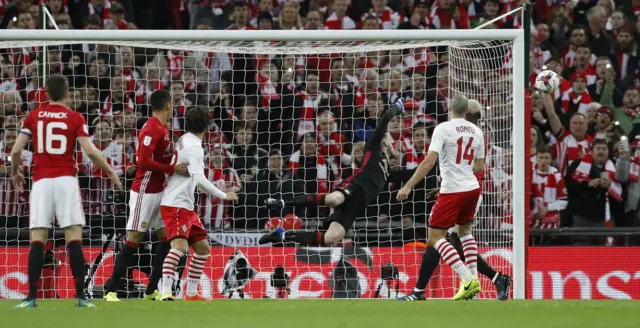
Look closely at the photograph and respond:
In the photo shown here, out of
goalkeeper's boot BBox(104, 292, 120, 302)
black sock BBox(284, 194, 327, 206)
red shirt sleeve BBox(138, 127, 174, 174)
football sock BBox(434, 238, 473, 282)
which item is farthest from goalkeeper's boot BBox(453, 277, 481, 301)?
goalkeeper's boot BBox(104, 292, 120, 302)

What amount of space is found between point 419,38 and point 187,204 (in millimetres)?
Result: 3188

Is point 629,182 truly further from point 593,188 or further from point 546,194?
point 546,194

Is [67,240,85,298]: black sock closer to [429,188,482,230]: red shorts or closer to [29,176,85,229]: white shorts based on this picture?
[29,176,85,229]: white shorts

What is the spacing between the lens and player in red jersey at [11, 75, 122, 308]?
897 cm

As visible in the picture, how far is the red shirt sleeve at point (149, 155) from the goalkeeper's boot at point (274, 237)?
2.04m

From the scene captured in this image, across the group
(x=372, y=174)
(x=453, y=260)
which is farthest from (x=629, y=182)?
(x=453, y=260)

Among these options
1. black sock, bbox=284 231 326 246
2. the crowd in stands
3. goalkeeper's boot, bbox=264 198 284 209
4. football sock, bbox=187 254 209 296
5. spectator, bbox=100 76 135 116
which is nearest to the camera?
football sock, bbox=187 254 209 296

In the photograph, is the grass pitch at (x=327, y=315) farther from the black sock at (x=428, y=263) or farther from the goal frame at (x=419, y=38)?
the goal frame at (x=419, y=38)

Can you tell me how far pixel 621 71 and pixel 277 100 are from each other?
5.65 meters

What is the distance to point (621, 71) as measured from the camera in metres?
16.4

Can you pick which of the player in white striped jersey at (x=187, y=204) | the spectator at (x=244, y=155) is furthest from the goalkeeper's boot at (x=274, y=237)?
the player in white striped jersey at (x=187, y=204)

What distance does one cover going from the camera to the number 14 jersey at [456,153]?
33.2ft

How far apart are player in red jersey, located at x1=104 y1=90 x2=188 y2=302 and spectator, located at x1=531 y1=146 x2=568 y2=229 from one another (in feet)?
18.0

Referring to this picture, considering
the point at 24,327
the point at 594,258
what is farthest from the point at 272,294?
the point at 24,327
